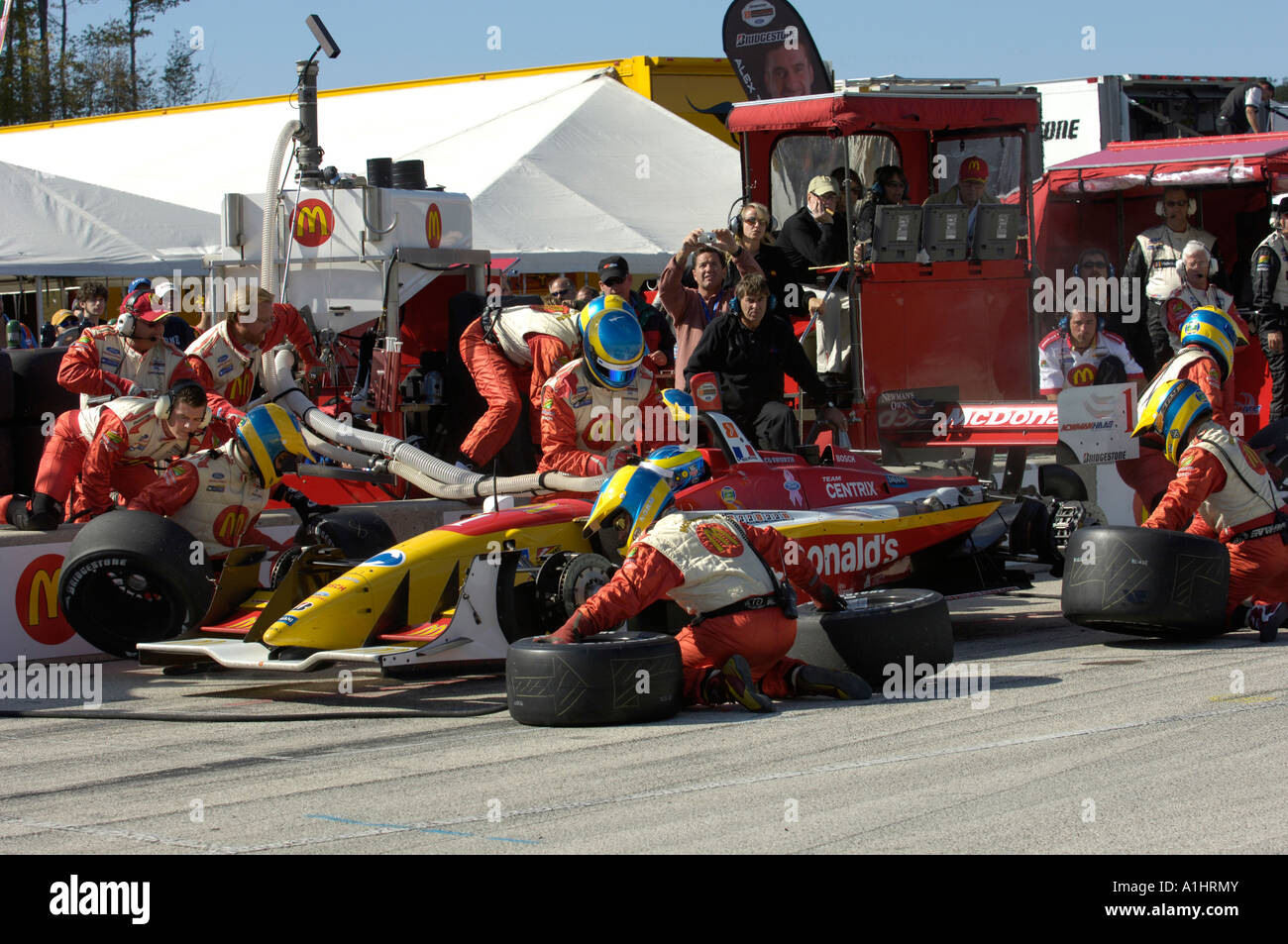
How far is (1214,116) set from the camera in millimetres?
19219

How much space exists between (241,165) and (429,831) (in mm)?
17809

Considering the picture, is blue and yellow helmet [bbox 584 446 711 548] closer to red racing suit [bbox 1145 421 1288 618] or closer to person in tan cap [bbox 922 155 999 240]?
red racing suit [bbox 1145 421 1288 618]

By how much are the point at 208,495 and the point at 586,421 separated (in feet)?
6.76

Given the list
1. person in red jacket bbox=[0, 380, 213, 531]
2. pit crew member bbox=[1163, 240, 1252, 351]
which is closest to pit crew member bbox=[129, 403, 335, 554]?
person in red jacket bbox=[0, 380, 213, 531]

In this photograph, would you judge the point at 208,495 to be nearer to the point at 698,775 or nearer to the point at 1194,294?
the point at 698,775

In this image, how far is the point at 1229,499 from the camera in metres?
8.74

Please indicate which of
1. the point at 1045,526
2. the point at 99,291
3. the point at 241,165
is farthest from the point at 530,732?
the point at 241,165

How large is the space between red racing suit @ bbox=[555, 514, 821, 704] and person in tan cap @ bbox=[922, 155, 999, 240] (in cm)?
677

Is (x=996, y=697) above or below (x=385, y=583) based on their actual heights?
below

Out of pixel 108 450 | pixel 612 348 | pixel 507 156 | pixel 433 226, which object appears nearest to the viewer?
pixel 612 348

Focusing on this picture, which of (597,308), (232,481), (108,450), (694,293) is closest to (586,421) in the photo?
(597,308)

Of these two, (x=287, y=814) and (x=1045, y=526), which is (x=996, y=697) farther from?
(x=287, y=814)

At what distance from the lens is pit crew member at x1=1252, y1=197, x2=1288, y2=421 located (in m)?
12.7

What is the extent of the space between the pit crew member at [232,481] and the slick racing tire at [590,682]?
259 centimetres
